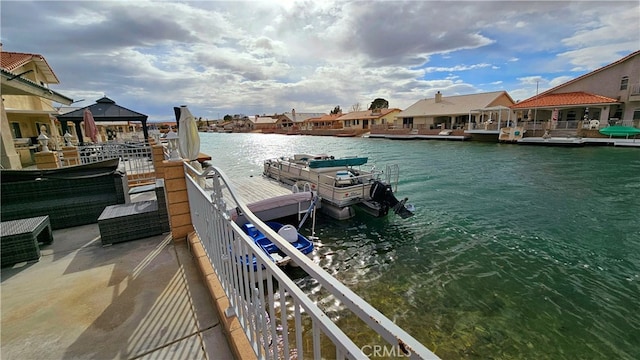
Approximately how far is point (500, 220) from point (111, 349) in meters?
9.01

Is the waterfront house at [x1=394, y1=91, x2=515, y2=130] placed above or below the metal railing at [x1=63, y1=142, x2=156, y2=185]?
Result: above

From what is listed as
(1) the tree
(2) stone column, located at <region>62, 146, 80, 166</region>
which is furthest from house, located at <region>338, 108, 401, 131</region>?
(2) stone column, located at <region>62, 146, 80, 166</region>

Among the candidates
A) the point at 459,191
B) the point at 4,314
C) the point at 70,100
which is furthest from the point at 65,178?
the point at 459,191

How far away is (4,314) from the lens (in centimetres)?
236

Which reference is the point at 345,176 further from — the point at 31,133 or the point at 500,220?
the point at 31,133

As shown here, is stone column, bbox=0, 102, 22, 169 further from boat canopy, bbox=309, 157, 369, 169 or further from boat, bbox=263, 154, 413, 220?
boat canopy, bbox=309, 157, 369, 169

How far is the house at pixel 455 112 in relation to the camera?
112 ft

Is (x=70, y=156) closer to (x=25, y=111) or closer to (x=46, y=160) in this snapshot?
(x=46, y=160)

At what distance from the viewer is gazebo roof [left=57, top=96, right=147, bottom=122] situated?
31.4ft

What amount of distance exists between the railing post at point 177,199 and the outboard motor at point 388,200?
5.68 m

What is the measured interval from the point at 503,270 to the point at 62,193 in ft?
25.7

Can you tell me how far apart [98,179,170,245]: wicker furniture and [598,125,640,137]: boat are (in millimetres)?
30875

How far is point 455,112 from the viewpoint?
116ft

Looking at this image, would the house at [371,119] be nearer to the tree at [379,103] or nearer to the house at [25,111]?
the tree at [379,103]
